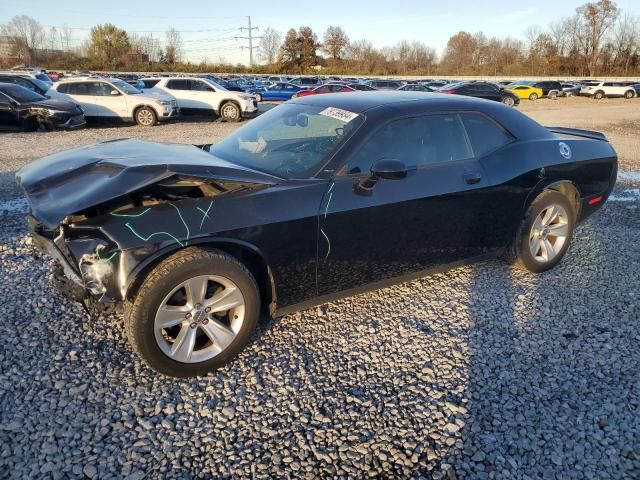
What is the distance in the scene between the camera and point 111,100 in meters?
14.6

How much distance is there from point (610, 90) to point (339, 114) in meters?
41.6

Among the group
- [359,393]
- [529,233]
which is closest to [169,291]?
[359,393]

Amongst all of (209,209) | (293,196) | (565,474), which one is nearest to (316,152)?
(293,196)

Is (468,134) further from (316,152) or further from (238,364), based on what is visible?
(238,364)

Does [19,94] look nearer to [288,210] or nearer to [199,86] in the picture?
[199,86]

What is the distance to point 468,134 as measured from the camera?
143 inches

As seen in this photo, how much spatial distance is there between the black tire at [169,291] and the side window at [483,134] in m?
2.12

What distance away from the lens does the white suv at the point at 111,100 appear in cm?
1445

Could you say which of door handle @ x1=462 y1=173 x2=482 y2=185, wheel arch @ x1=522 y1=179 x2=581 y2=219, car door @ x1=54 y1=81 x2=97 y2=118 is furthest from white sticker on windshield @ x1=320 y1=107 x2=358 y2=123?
car door @ x1=54 y1=81 x2=97 y2=118

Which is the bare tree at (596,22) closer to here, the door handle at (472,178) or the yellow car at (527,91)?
the yellow car at (527,91)

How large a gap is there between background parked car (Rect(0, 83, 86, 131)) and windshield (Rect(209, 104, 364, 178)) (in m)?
11.2

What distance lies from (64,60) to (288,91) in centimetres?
5290

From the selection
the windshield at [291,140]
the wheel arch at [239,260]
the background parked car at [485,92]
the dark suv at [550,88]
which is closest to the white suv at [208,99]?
the background parked car at [485,92]

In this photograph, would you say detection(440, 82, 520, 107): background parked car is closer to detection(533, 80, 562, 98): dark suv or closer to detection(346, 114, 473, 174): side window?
detection(533, 80, 562, 98): dark suv
